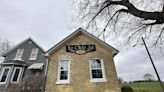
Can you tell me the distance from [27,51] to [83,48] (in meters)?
12.1

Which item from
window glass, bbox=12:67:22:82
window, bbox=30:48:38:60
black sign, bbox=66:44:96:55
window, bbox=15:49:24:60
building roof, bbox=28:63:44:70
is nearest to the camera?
black sign, bbox=66:44:96:55

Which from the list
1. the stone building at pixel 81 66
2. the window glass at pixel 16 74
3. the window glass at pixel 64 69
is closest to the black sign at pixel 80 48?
the stone building at pixel 81 66

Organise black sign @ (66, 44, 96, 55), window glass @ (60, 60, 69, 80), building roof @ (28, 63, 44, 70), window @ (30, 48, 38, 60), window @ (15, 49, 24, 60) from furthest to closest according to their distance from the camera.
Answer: window @ (15, 49, 24, 60), window @ (30, 48, 38, 60), building roof @ (28, 63, 44, 70), black sign @ (66, 44, 96, 55), window glass @ (60, 60, 69, 80)

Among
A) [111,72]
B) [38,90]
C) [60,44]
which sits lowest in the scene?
[38,90]

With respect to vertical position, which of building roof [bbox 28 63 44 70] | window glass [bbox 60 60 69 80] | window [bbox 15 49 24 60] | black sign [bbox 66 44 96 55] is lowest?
window glass [bbox 60 60 69 80]

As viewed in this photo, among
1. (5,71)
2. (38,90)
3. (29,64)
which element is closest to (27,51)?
(29,64)

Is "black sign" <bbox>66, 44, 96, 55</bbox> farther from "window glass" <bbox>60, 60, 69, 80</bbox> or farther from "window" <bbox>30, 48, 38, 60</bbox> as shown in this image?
"window" <bbox>30, 48, 38, 60</bbox>

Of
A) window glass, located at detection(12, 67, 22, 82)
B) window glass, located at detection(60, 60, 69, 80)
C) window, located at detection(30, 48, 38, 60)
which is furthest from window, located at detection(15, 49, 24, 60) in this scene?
window glass, located at detection(60, 60, 69, 80)

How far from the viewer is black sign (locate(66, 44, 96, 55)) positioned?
1215 centimetres

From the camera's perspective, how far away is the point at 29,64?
62.2 feet

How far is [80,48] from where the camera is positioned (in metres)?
12.3

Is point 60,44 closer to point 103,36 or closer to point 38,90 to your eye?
point 103,36

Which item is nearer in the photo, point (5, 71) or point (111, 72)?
point (111, 72)

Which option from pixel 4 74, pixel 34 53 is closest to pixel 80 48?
pixel 34 53
